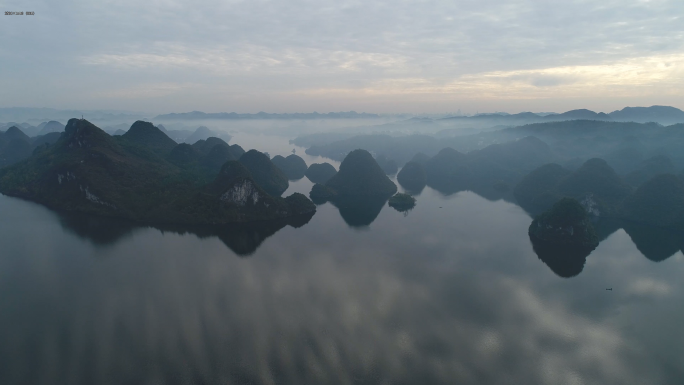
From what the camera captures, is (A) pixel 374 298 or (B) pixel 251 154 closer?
(A) pixel 374 298

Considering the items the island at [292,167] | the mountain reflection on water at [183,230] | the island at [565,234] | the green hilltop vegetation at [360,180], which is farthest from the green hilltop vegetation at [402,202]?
the island at [292,167]

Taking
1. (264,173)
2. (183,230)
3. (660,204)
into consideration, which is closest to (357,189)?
(264,173)

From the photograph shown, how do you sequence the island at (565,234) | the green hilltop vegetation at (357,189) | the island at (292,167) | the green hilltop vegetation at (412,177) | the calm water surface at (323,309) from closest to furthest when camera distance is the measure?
the calm water surface at (323,309) < the island at (565,234) < the green hilltop vegetation at (357,189) < the green hilltop vegetation at (412,177) < the island at (292,167)

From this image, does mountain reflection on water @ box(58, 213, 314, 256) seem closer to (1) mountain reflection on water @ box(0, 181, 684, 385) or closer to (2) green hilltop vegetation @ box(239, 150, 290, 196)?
(1) mountain reflection on water @ box(0, 181, 684, 385)

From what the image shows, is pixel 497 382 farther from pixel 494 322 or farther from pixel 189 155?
pixel 189 155

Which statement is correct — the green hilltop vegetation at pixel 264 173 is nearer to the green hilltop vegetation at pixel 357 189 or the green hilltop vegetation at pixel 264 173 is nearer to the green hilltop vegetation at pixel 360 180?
the green hilltop vegetation at pixel 357 189

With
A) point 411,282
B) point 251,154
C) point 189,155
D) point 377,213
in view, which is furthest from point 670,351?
point 189,155

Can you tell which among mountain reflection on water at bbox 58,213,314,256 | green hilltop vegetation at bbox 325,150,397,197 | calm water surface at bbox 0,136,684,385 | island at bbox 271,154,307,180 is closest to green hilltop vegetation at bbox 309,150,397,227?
green hilltop vegetation at bbox 325,150,397,197
